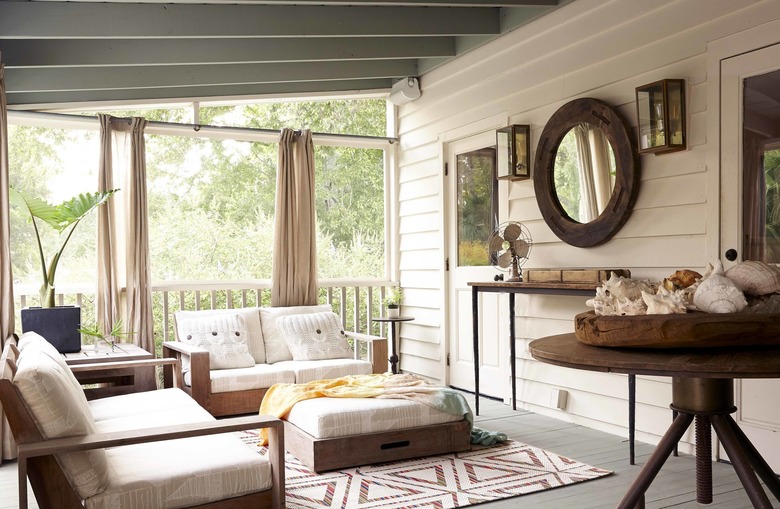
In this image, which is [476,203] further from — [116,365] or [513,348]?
[116,365]

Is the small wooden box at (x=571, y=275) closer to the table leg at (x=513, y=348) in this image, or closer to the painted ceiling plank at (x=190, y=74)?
the table leg at (x=513, y=348)

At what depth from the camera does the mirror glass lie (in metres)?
4.63

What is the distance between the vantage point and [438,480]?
12.0ft

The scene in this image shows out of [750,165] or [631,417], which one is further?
[631,417]

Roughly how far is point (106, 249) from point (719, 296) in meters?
4.87

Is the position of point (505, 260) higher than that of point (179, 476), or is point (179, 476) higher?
point (505, 260)

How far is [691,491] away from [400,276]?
4.13m

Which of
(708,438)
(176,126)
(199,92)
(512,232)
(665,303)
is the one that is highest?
(199,92)

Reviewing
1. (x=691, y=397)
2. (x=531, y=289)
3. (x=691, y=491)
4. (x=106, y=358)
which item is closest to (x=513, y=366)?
(x=531, y=289)

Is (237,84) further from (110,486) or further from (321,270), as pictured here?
(110,486)

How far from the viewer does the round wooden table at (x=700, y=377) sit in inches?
67.4

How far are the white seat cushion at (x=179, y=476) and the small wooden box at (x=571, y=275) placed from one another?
2400mm

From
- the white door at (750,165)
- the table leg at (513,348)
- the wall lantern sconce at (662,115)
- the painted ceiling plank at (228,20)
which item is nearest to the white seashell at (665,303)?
the white door at (750,165)

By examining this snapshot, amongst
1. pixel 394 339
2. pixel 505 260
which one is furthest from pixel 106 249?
pixel 505 260
